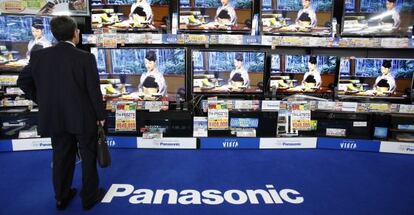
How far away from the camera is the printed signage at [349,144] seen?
146 inches

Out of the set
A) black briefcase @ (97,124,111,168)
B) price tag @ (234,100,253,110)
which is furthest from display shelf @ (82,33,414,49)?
black briefcase @ (97,124,111,168)

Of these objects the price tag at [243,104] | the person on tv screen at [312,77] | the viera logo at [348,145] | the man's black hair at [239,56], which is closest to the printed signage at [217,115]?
the price tag at [243,104]

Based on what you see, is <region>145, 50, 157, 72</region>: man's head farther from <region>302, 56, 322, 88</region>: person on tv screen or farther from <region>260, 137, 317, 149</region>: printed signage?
<region>302, 56, 322, 88</region>: person on tv screen

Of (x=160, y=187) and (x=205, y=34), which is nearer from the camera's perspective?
(x=160, y=187)

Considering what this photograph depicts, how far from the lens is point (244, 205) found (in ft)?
7.78

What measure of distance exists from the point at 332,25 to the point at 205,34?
5.18 feet

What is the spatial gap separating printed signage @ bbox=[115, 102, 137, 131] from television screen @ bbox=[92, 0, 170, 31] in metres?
0.90

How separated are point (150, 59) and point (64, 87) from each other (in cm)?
156

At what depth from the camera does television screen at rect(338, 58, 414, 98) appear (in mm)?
3668

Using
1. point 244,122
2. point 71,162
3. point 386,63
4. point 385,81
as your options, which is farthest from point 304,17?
point 71,162

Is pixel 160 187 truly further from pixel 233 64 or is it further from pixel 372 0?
pixel 372 0

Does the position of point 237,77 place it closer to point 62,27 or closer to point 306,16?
point 306,16

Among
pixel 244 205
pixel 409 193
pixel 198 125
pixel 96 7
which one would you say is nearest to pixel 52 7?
pixel 96 7

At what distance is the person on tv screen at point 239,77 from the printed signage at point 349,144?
3.97 ft
